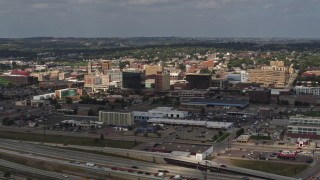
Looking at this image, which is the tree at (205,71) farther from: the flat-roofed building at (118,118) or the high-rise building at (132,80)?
the flat-roofed building at (118,118)

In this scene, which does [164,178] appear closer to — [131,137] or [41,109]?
[131,137]

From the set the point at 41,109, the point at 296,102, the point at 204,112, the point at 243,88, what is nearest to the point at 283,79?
the point at 243,88

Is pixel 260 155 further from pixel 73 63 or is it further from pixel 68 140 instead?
pixel 73 63

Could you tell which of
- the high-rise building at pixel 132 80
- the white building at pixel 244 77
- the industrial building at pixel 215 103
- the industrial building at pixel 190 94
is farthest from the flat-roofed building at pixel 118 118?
the white building at pixel 244 77

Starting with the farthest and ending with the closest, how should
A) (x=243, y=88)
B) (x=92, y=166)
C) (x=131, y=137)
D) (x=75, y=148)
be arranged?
(x=243, y=88) → (x=131, y=137) → (x=75, y=148) → (x=92, y=166)

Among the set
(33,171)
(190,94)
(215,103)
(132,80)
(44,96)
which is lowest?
(33,171)

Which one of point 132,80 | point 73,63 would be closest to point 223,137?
point 132,80
